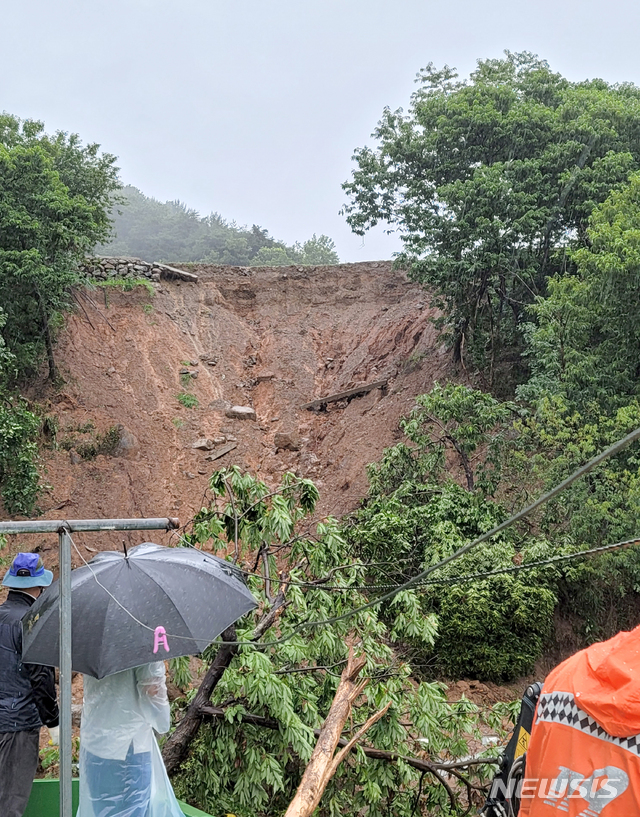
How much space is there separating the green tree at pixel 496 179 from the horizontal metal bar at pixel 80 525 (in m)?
10.1

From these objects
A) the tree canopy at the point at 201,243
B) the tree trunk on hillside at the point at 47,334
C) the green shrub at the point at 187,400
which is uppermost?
the tree canopy at the point at 201,243

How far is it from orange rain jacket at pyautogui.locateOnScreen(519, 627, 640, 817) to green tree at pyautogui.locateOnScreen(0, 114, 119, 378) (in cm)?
1109

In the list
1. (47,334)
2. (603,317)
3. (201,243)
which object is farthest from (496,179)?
(201,243)

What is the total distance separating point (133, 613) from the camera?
2779mm

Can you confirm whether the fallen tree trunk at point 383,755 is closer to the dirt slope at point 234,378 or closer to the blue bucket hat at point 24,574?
the blue bucket hat at point 24,574

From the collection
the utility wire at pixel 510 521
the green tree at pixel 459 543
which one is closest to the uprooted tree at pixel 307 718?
the utility wire at pixel 510 521

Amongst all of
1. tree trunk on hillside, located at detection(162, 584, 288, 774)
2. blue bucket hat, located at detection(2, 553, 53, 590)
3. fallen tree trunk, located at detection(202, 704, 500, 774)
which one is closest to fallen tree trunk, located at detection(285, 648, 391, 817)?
fallen tree trunk, located at detection(202, 704, 500, 774)

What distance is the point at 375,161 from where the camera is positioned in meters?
14.3

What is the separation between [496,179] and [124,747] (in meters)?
11.7

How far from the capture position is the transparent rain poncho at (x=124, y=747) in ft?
8.63

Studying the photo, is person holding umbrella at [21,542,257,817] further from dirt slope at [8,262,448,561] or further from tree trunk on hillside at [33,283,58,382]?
tree trunk on hillside at [33,283,58,382]

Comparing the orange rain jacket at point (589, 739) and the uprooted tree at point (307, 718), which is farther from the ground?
the orange rain jacket at point (589, 739)

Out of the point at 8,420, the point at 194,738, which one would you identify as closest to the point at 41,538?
the point at 8,420

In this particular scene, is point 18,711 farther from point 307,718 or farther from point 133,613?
point 307,718
